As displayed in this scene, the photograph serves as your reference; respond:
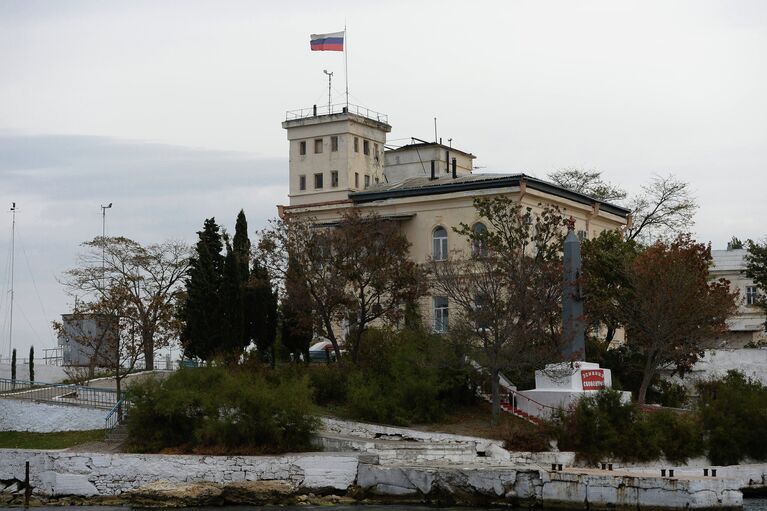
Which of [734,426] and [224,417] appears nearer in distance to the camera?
[224,417]

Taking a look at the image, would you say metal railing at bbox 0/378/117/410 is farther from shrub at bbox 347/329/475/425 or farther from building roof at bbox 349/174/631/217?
building roof at bbox 349/174/631/217

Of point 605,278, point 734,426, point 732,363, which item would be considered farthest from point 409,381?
point 732,363

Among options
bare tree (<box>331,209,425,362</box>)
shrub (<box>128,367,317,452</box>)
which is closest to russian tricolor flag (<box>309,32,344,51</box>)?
bare tree (<box>331,209,425,362</box>)

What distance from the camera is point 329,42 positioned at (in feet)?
194

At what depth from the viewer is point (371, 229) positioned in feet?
146

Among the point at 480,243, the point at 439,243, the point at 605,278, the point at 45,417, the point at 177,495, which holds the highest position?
the point at 439,243

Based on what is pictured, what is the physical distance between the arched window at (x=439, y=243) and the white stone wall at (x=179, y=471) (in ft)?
62.3

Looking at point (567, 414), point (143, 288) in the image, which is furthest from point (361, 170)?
point (567, 414)

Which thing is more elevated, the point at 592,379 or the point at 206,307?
the point at 206,307

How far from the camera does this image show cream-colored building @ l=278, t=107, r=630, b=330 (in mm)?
51250

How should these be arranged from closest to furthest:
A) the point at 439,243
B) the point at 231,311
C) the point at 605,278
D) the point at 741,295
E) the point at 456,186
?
1. the point at 231,311
2. the point at 605,278
3. the point at 456,186
4. the point at 439,243
5. the point at 741,295

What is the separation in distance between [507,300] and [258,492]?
11628mm

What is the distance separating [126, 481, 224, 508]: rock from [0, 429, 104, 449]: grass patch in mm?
4322

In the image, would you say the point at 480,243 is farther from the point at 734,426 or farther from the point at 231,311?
the point at 734,426
